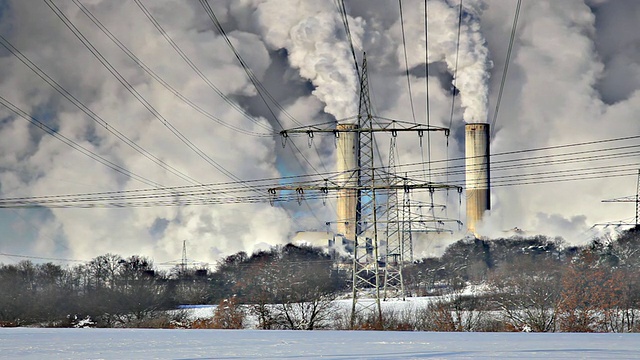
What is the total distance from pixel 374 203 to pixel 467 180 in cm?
2465

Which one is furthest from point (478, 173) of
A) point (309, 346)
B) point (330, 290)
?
point (309, 346)

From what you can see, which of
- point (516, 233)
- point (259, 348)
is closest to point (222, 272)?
point (516, 233)

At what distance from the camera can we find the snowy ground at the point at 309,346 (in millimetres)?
7078

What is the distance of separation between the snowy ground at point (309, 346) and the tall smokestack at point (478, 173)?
30895 millimetres

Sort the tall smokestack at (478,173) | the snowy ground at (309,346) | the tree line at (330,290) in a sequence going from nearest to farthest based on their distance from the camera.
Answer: the snowy ground at (309,346) < the tree line at (330,290) < the tall smokestack at (478,173)

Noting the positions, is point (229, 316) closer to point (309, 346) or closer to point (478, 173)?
point (309, 346)

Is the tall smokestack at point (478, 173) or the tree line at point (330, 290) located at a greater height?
the tall smokestack at point (478, 173)

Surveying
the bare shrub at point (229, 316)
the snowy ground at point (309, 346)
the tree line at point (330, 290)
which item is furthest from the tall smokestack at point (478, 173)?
the snowy ground at point (309, 346)

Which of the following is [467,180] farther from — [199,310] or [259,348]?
[259,348]

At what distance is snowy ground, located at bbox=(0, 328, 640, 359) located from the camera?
7078 millimetres

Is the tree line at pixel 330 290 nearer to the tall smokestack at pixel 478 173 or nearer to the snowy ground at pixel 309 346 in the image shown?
the tall smokestack at pixel 478 173

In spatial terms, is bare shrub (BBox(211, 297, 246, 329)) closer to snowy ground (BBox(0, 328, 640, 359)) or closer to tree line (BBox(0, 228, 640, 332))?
tree line (BBox(0, 228, 640, 332))

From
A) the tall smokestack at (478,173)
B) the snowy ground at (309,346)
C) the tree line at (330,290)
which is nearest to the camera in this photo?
the snowy ground at (309,346)

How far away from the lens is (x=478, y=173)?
131 ft
